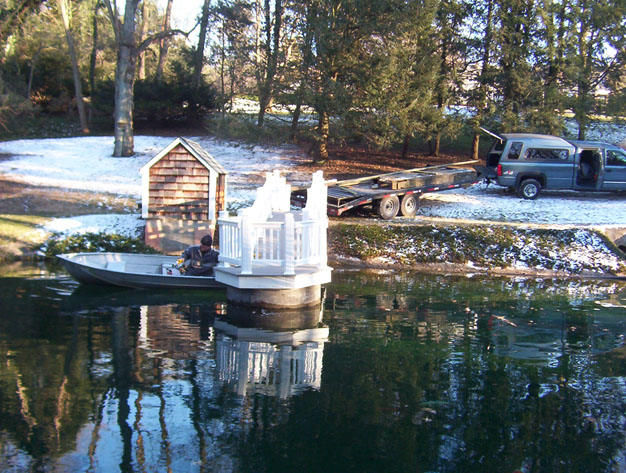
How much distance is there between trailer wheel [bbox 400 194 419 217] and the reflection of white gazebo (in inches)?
375

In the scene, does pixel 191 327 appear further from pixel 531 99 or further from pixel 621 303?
pixel 531 99

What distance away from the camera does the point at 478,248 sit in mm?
18266

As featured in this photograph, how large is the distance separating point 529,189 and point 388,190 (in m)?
6.15

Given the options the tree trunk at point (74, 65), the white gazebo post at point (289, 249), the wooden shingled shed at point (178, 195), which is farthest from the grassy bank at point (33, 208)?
the tree trunk at point (74, 65)

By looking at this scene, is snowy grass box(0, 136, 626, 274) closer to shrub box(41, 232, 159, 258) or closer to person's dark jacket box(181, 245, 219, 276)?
shrub box(41, 232, 159, 258)

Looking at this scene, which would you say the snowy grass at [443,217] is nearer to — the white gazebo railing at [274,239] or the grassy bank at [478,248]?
the grassy bank at [478,248]

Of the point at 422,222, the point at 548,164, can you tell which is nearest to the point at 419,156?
the point at 548,164

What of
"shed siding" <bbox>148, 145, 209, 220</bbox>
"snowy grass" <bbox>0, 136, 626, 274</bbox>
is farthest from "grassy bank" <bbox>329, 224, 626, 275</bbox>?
"shed siding" <bbox>148, 145, 209, 220</bbox>

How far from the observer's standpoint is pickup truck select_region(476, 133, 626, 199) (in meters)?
22.3

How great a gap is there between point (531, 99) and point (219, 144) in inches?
585

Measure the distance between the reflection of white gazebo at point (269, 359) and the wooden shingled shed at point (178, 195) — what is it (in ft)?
20.1

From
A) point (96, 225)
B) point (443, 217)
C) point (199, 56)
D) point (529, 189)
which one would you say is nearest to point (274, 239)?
point (96, 225)

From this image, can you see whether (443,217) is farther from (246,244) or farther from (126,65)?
(126,65)

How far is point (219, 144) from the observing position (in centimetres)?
3231
